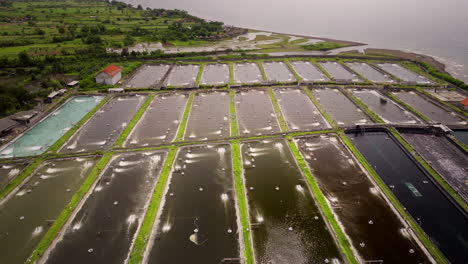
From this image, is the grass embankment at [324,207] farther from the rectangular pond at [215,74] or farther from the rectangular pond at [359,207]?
the rectangular pond at [215,74]

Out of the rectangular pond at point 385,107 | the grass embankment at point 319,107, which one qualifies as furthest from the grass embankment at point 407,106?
the grass embankment at point 319,107

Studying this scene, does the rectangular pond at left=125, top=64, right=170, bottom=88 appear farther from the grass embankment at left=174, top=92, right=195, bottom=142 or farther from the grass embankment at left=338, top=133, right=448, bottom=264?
the grass embankment at left=338, top=133, right=448, bottom=264

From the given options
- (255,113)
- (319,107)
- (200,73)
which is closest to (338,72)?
(319,107)

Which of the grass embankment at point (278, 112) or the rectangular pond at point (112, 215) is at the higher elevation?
the grass embankment at point (278, 112)

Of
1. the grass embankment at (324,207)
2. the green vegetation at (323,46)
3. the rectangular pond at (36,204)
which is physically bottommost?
the rectangular pond at (36,204)

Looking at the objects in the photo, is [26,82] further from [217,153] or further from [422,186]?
[422,186]

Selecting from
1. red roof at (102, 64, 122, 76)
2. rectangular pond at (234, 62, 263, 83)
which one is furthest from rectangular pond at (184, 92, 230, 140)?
red roof at (102, 64, 122, 76)

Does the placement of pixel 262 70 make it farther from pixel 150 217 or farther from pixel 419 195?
pixel 150 217
